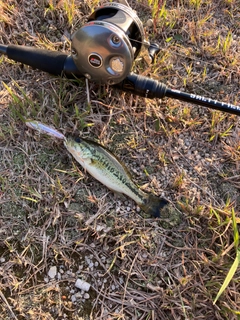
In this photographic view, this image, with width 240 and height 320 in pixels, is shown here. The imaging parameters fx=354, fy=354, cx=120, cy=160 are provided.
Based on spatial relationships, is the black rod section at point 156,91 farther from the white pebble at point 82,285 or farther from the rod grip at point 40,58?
the white pebble at point 82,285

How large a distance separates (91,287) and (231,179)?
1.43 m

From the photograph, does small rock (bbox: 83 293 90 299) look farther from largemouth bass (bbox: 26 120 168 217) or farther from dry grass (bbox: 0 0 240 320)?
largemouth bass (bbox: 26 120 168 217)

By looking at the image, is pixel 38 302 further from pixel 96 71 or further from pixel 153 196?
pixel 96 71

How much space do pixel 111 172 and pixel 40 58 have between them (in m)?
1.12

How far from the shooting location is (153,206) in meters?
2.77

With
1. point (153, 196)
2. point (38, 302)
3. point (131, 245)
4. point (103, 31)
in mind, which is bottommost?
point (38, 302)

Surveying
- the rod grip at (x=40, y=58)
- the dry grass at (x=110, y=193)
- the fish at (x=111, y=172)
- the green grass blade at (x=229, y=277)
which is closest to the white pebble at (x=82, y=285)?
the dry grass at (x=110, y=193)

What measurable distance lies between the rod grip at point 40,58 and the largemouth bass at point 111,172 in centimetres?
66

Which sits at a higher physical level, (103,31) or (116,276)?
(103,31)

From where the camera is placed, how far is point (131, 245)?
270 cm

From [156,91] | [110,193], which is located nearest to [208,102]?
[156,91]

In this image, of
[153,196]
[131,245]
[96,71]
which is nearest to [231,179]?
[153,196]

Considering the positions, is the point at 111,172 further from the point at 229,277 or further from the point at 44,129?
the point at 229,277

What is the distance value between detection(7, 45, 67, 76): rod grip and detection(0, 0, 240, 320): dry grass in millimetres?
173
